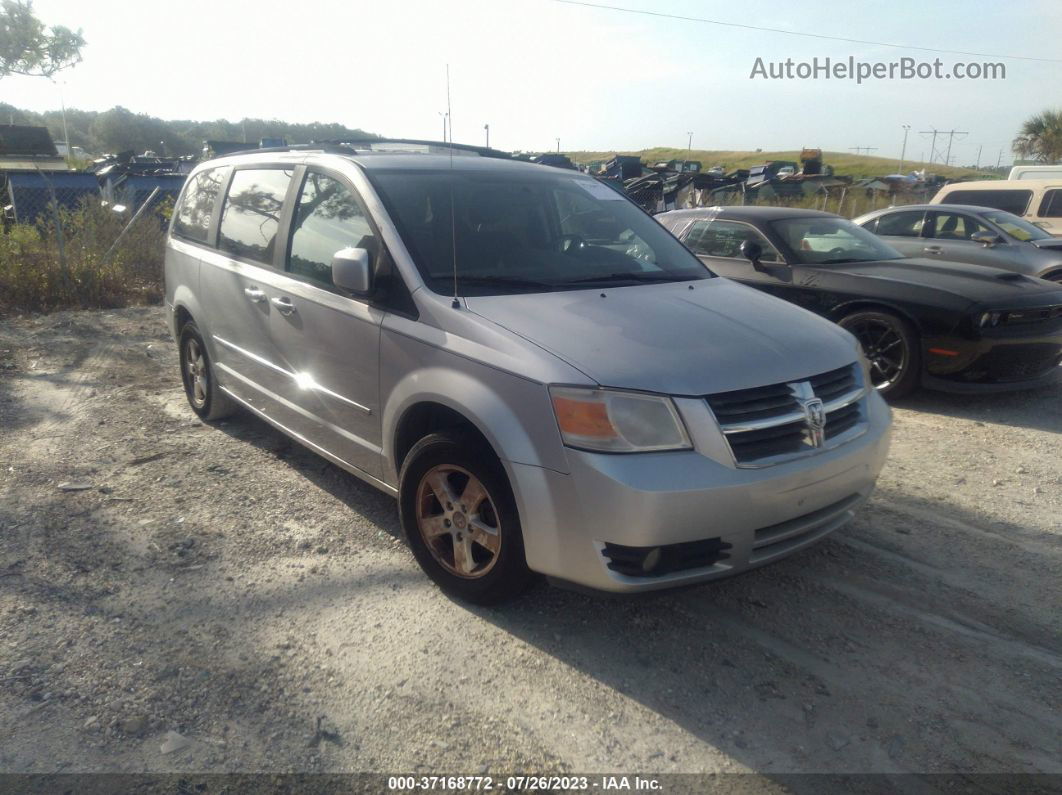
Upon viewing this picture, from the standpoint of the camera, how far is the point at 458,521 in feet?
10.5

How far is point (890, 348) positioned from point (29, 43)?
189 feet

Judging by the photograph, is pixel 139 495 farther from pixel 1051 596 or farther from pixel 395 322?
pixel 1051 596

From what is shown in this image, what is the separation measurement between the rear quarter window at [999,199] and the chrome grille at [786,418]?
11.5 meters

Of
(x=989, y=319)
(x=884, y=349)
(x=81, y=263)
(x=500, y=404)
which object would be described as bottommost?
(x=884, y=349)

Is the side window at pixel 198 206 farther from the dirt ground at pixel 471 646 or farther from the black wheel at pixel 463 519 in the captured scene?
the black wheel at pixel 463 519

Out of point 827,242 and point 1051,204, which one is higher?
point 1051,204

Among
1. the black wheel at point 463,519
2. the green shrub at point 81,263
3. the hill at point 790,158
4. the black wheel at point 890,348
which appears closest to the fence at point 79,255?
the green shrub at point 81,263

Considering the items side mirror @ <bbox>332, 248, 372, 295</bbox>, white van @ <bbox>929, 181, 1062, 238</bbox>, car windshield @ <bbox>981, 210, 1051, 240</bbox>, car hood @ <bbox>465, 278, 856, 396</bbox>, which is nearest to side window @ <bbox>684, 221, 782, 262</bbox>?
car hood @ <bbox>465, 278, 856, 396</bbox>

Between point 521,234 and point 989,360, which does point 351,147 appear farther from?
point 989,360

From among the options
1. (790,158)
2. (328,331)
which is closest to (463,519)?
(328,331)

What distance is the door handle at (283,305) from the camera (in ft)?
13.2

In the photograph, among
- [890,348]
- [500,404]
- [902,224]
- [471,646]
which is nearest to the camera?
[500,404]

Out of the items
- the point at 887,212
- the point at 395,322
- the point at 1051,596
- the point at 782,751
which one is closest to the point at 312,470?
the point at 395,322

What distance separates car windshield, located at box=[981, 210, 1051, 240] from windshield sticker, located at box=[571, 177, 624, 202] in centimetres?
749
